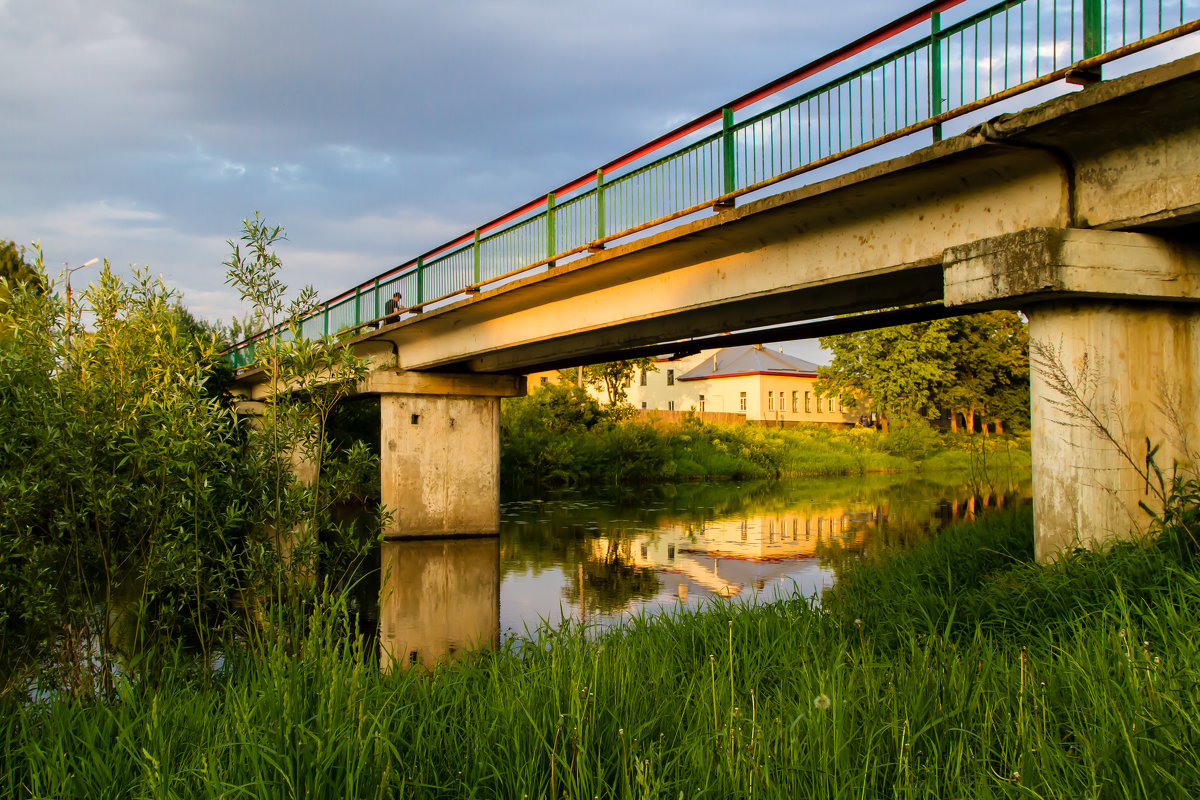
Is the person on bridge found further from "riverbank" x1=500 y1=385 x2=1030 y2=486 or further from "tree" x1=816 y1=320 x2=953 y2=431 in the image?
"tree" x1=816 y1=320 x2=953 y2=431

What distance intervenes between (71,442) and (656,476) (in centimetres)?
3270

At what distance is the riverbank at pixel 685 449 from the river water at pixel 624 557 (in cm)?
458

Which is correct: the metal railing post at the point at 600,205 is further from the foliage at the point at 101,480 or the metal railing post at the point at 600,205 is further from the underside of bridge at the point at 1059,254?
the foliage at the point at 101,480

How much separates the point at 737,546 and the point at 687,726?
43.3 feet

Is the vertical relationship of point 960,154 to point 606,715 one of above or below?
above

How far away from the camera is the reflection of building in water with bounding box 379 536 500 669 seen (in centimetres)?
949

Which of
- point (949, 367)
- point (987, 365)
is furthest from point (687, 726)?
point (987, 365)

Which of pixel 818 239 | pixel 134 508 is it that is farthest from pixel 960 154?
pixel 134 508

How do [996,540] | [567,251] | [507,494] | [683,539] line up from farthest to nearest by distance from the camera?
[507,494], [683,539], [567,251], [996,540]

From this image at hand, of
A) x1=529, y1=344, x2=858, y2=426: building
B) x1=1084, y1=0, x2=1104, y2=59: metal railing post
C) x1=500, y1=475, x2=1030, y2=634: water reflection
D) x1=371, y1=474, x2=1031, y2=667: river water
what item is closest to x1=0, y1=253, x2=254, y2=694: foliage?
x1=371, y1=474, x2=1031, y2=667: river water

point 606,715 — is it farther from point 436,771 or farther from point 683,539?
point 683,539

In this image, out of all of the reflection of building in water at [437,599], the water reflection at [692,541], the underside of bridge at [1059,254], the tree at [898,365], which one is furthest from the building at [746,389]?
the underside of bridge at [1059,254]

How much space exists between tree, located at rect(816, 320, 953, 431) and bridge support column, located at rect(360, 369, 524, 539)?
3008 cm

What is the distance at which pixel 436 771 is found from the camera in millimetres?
3932
